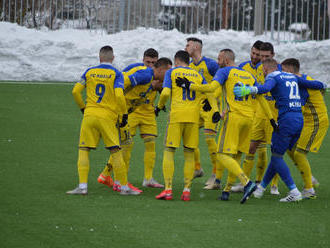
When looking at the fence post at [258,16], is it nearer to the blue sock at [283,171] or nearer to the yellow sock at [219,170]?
the yellow sock at [219,170]

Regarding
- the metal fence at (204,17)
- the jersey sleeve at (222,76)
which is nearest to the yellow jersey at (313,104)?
the jersey sleeve at (222,76)

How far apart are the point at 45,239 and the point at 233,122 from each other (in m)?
3.52

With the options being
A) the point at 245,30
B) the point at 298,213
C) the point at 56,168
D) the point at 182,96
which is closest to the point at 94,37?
the point at 245,30

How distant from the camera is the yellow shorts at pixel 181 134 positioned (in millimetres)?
9570

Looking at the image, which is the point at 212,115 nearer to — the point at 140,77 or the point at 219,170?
the point at 219,170

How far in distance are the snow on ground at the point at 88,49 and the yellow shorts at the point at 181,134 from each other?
39.9 feet

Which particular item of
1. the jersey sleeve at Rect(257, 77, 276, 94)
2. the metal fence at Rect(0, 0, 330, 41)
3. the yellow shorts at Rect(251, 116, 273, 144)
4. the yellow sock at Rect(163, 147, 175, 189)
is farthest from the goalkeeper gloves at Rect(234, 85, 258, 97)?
the metal fence at Rect(0, 0, 330, 41)

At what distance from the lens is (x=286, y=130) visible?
9.48 metres

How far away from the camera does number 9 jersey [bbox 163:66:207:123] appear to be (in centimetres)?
954

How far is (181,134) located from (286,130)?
1.48 metres

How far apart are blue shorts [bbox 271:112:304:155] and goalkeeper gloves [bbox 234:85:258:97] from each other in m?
0.74

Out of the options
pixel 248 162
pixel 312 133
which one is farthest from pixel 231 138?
pixel 312 133

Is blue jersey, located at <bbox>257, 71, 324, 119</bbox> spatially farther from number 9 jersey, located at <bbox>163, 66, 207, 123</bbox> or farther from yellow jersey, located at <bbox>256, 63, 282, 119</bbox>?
number 9 jersey, located at <bbox>163, 66, 207, 123</bbox>

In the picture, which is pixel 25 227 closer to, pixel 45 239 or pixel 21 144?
pixel 45 239
